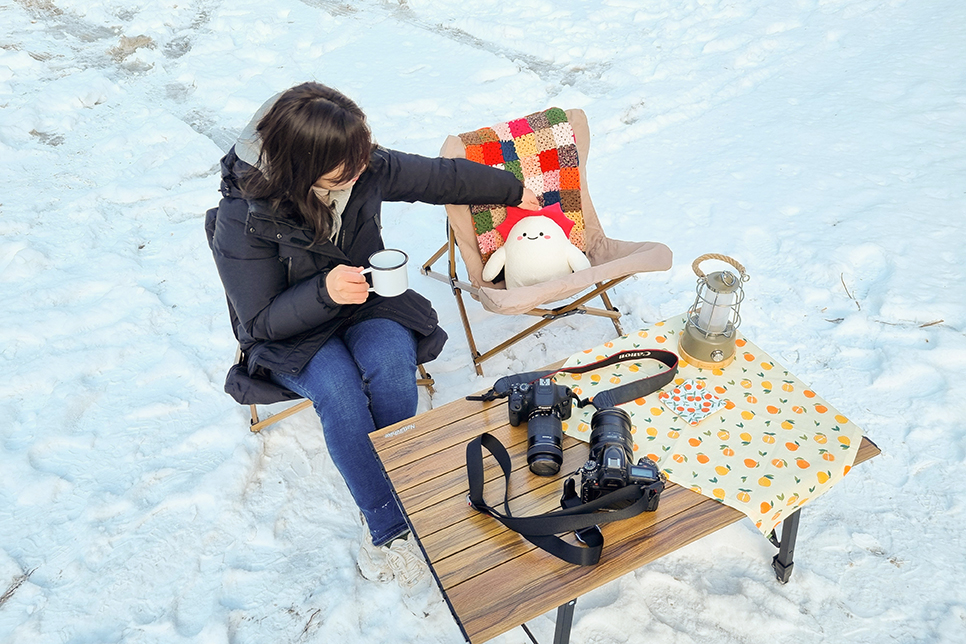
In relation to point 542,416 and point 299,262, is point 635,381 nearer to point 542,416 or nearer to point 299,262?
point 542,416

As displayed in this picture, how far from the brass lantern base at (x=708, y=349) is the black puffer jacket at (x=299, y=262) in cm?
85

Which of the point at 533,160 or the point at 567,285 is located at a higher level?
the point at 533,160

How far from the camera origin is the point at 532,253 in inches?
107

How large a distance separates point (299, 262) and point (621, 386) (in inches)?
40.5

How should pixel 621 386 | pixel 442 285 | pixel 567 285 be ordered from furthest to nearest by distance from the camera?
pixel 442 285
pixel 567 285
pixel 621 386

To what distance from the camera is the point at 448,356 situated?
9.42 ft

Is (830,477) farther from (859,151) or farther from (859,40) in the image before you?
(859,40)

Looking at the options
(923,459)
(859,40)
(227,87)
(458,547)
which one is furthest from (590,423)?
(859,40)

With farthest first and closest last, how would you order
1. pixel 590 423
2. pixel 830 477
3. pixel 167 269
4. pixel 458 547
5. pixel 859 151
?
pixel 859 151
pixel 167 269
pixel 590 423
pixel 830 477
pixel 458 547

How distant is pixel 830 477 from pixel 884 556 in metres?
0.62

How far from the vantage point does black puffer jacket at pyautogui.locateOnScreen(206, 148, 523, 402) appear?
195 centimetres

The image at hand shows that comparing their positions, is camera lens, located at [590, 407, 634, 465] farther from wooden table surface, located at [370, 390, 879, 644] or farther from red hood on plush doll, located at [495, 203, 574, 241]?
red hood on plush doll, located at [495, 203, 574, 241]

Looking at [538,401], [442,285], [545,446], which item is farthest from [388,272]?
[442,285]

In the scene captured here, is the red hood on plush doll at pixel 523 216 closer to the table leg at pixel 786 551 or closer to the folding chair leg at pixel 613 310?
the folding chair leg at pixel 613 310
